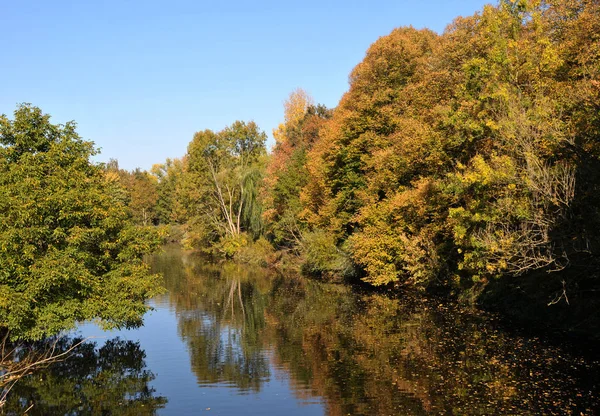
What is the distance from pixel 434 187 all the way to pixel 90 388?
21.1 m

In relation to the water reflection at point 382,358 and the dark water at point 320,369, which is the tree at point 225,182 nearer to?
the water reflection at point 382,358

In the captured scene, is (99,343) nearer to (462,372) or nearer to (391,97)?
(462,372)

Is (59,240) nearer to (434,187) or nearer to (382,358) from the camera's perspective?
(382,358)

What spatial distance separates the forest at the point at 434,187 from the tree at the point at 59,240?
0.23ft

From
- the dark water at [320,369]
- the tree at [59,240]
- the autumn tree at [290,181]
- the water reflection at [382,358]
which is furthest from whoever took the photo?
the autumn tree at [290,181]

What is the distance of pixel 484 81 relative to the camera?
87.6 ft

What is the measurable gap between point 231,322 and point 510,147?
18.5m

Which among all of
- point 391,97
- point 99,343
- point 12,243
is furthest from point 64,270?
point 391,97

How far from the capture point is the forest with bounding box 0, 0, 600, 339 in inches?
778

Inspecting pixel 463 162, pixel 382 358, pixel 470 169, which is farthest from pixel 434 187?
pixel 382 358

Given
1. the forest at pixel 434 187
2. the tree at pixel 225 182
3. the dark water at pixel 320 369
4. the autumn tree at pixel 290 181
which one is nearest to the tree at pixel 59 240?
the forest at pixel 434 187

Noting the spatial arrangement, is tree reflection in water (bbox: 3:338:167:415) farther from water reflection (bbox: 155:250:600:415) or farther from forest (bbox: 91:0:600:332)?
forest (bbox: 91:0:600:332)

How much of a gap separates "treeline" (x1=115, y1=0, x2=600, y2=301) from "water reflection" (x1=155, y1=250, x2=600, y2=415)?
3.51 metres

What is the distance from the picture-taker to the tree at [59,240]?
18.5 meters
